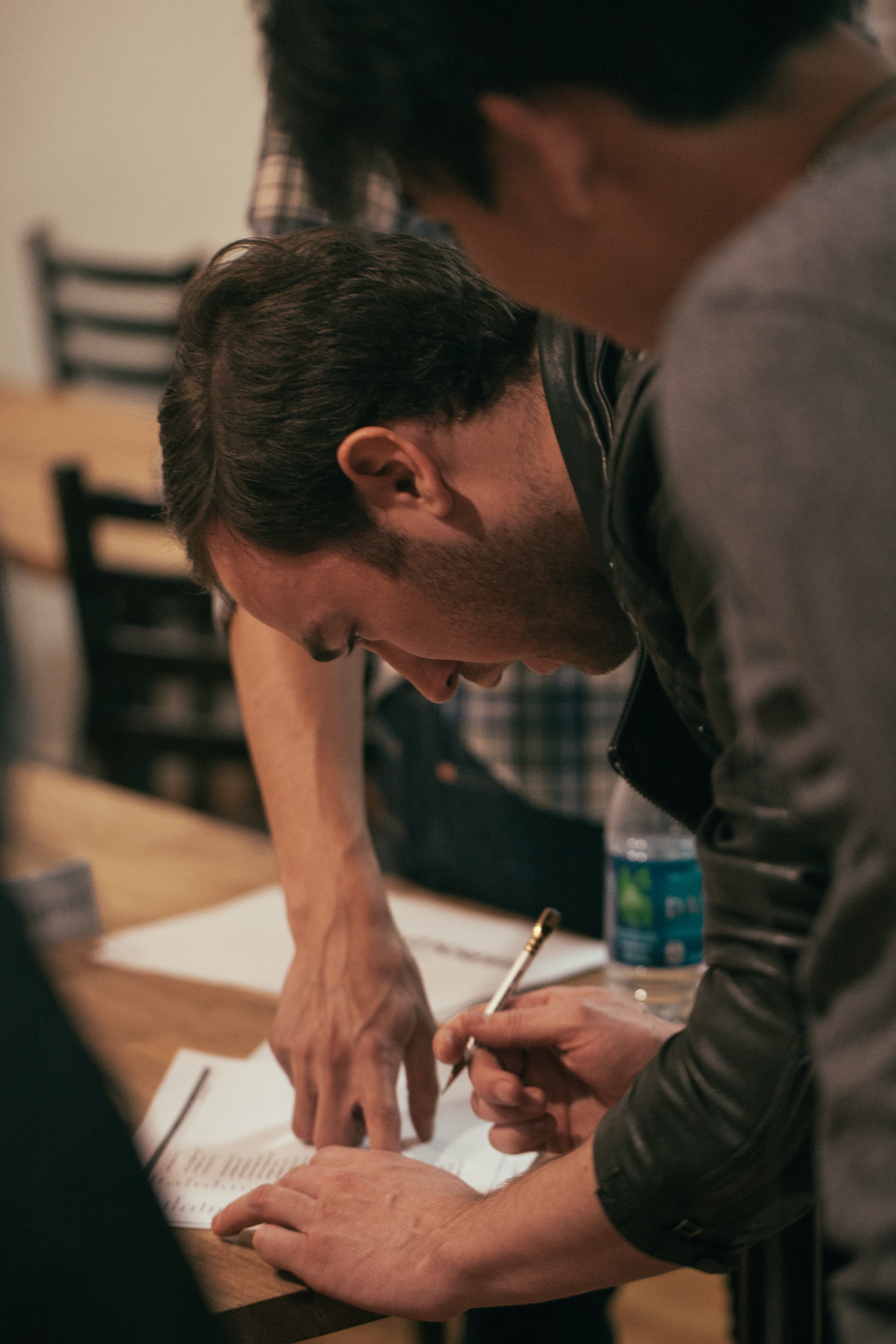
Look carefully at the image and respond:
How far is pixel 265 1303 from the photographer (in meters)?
0.83

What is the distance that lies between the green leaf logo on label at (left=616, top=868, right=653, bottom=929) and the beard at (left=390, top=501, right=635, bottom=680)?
0.21m

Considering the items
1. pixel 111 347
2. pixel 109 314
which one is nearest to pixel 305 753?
pixel 109 314

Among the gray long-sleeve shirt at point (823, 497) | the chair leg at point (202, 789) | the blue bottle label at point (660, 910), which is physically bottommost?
Answer: the chair leg at point (202, 789)

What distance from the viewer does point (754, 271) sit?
1.29 ft

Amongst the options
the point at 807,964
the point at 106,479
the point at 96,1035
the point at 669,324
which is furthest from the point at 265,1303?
the point at 106,479

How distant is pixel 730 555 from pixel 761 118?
15cm

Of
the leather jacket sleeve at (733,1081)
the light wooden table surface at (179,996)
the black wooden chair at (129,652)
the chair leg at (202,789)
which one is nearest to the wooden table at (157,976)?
the light wooden table surface at (179,996)

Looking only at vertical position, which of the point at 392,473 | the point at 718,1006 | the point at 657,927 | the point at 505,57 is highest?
the point at 505,57

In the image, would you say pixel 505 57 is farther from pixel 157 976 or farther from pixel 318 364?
pixel 157 976

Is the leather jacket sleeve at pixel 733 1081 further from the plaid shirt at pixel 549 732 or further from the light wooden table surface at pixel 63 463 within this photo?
the light wooden table surface at pixel 63 463

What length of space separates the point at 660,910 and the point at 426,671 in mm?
292

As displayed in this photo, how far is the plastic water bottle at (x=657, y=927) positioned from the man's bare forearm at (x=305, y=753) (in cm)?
20

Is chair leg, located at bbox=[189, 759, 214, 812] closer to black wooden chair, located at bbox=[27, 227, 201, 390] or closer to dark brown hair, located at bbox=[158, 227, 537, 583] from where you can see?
black wooden chair, located at bbox=[27, 227, 201, 390]

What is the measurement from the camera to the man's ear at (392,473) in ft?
2.69
